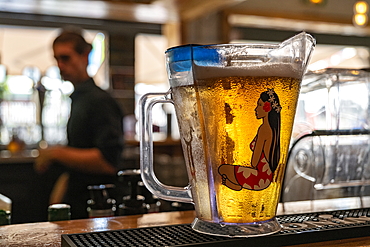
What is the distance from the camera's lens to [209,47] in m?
0.57

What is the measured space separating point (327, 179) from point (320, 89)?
0.19m

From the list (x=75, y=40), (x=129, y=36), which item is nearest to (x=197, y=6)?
(x=129, y=36)

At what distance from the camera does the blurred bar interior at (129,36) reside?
4.58 m

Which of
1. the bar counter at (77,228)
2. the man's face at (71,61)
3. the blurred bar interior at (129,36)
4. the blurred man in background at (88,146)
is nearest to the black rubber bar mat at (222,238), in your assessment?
the bar counter at (77,228)

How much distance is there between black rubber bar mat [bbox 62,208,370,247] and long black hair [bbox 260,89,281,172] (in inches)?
3.3

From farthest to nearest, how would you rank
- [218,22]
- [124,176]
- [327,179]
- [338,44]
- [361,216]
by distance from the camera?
[338,44] → [218,22] → [327,179] → [124,176] → [361,216]

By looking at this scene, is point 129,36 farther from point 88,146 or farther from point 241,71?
point 241,71

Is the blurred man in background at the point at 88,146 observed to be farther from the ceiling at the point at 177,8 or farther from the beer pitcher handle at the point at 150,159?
the ceiling at the point at 177,8

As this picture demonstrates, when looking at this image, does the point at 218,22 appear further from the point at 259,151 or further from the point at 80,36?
the point at 259,151

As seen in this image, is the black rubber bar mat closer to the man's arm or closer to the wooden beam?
the man's arm

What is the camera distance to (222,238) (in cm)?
56

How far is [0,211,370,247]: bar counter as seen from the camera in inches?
23.4

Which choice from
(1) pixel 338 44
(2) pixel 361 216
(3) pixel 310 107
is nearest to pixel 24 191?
(3) pixel 310 107

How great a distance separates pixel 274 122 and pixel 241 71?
0.24ft
